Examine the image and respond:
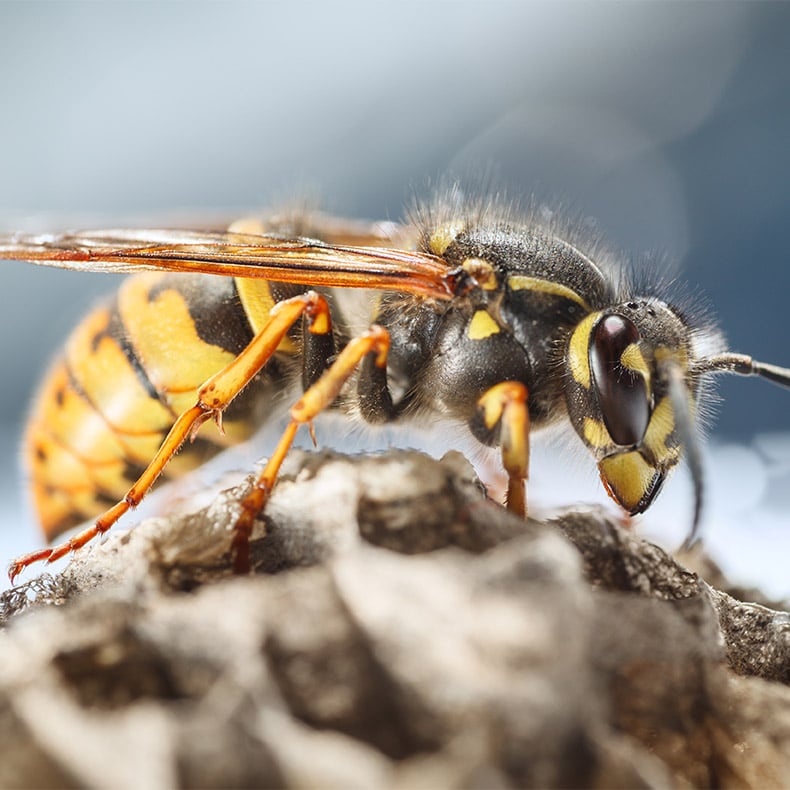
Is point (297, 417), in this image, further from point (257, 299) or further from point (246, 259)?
point (257, 299)

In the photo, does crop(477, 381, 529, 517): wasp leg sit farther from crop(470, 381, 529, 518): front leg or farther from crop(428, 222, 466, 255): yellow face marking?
crop(428, 222, 466, 255): yellow face marking

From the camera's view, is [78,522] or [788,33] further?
[788,33]

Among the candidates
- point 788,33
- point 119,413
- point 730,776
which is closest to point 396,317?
point 119,413

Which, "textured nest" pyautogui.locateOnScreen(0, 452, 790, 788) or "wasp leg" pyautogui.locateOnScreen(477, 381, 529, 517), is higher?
"wasp leg" pyautogui.locateOnScreen(477, 381, 529, 517)

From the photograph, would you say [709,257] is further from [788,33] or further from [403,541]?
[403,541]

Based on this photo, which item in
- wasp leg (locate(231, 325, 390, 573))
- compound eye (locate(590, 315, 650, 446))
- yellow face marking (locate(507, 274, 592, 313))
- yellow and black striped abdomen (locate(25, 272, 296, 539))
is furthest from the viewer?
yellow and black striped abdomen (locate(25, 272, 296, 539))

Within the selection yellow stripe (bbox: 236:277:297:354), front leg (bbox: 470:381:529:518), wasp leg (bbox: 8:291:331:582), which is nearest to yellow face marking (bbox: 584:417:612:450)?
front leg (bbox: 470:381:529:518)

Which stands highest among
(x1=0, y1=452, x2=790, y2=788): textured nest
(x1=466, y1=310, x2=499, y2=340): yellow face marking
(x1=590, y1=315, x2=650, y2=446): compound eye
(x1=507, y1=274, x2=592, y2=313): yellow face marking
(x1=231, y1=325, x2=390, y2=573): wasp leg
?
(x1=507, y1=274, x2=592, y2=313): yellow face marking

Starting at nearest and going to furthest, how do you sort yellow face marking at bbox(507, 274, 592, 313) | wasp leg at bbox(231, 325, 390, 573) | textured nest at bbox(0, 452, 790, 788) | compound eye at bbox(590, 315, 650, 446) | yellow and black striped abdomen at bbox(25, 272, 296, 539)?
textured nest at bbox(0, 452, 790, 788)
wasp leg at bbox(231, 325, 390, 573)
compound eye at bbox(590, 315, 650, 446)
yellow face marking at bbox(507, 274, 592, 313)
yellow and black striped abdomen at bbox(25, 272, 296, 539)
